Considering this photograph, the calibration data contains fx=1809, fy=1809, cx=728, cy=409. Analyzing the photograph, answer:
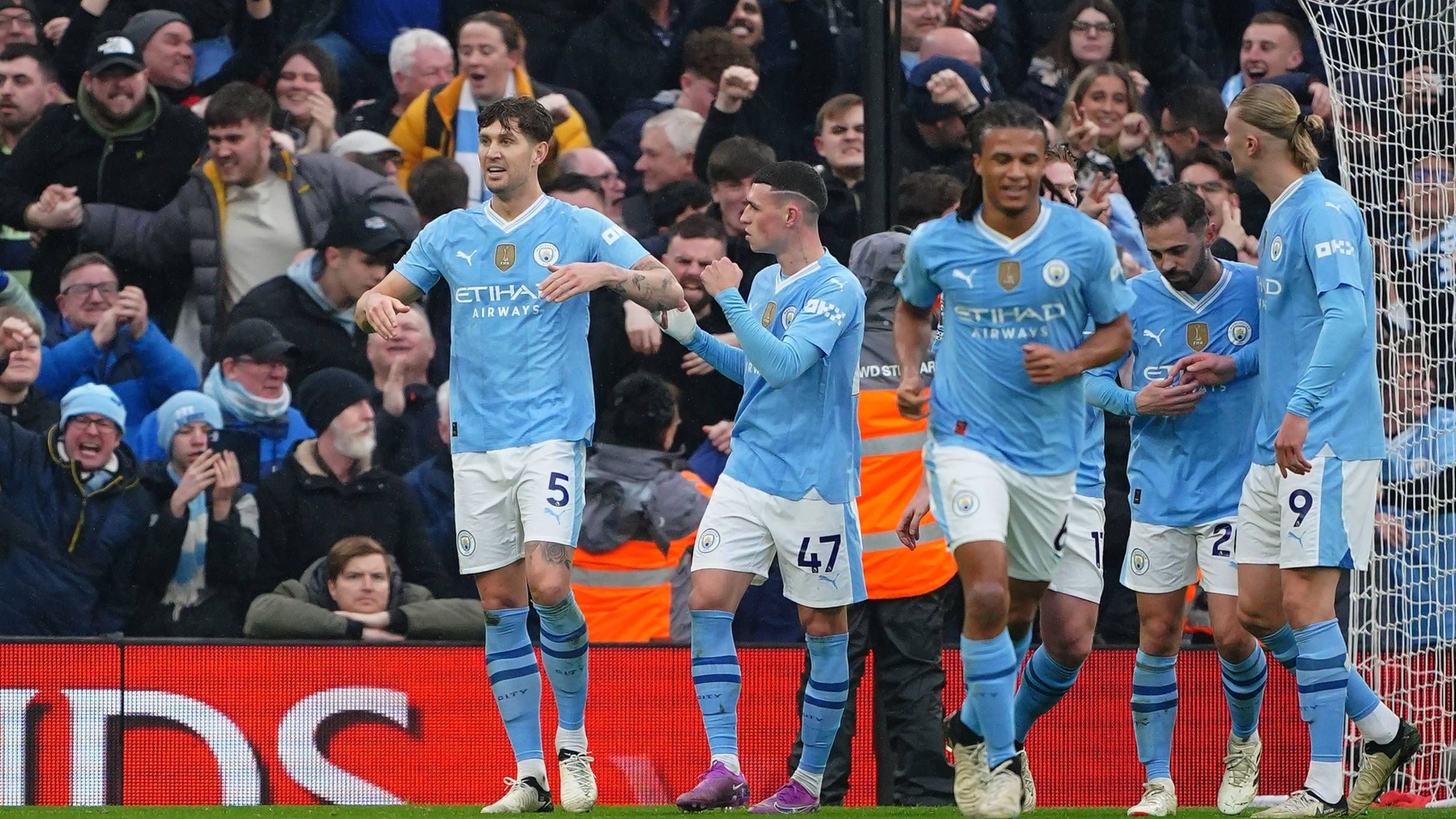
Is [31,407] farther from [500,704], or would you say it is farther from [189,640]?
[500,704]

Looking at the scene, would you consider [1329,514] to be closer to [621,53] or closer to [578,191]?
[578,191]

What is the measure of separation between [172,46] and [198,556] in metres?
2.91

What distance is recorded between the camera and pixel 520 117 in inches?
265

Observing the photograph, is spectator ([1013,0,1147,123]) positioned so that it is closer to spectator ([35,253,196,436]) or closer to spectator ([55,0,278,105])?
spectator ([55,0,278,105])

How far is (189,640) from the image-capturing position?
8242mm

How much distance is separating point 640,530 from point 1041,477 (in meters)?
3.22

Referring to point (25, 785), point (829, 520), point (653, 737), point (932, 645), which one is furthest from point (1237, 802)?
point (25, 785)

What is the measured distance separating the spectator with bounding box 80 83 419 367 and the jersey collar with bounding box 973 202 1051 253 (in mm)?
4201

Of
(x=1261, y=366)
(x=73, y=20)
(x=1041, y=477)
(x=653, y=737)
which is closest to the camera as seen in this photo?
(x=1041, y=477)

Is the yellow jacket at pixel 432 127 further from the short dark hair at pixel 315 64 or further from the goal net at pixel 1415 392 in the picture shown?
the goal net at pixel 1415 392

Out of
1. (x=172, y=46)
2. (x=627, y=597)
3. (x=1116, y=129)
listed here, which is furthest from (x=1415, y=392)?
(x=172, y=46)

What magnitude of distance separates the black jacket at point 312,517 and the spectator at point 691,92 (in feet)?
7.56

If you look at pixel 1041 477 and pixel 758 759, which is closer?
pixel 1041 477

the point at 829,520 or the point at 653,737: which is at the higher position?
the point at 829,520
